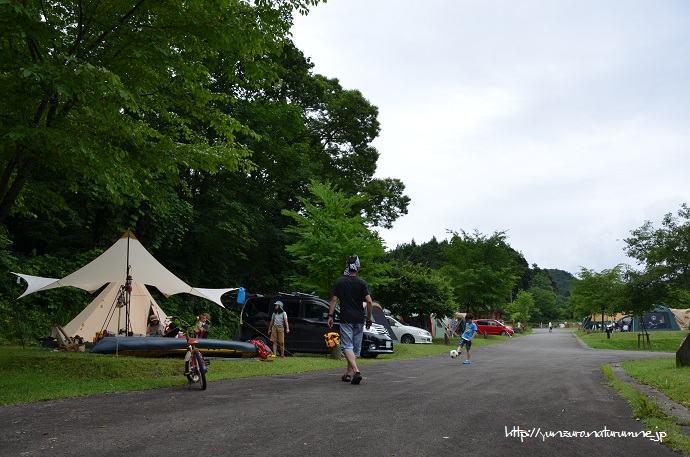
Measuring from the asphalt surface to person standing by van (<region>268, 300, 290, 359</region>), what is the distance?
7.06m

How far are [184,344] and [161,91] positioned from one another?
5.30 meters

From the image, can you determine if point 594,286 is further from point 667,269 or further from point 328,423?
point 328,423

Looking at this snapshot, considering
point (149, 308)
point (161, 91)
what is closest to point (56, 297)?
point (149, 308)

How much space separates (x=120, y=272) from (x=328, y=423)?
10376mm

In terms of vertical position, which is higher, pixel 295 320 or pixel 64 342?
pixel 295 320

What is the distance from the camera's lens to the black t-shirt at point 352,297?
9.10 meters

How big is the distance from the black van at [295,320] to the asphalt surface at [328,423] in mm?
8590

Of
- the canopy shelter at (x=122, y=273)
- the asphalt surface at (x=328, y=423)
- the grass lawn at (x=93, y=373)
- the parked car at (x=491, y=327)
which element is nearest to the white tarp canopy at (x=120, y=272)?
the canopy shelter at (x=122, y=273)

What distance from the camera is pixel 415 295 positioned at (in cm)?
2980

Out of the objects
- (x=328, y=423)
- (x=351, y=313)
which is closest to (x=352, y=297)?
(x=351, y=313)

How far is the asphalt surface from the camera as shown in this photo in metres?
4.60

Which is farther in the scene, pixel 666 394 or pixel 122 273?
pixel 122 273

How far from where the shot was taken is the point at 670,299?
1278 inches

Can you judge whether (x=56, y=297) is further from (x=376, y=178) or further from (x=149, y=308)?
(x=376, y=178)
